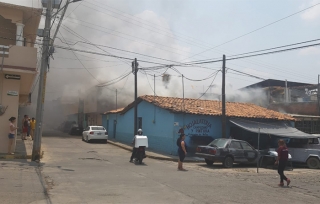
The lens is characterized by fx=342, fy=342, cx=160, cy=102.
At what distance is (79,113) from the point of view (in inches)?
1784

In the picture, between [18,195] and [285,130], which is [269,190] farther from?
[285,130]

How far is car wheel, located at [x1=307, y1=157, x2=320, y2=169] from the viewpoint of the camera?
54.9ft

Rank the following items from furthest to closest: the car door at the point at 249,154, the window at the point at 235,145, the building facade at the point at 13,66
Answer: the car door at the point at 249,154 → the window at the point at 235,145 → the building facade at the point at 13,66

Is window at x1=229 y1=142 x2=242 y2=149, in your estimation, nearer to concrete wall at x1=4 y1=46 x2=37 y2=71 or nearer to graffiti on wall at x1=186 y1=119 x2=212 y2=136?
graffiti on wall at x1=186 y1=119 x2=212 y2=136

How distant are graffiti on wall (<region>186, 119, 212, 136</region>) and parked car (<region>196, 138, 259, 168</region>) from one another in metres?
3.94

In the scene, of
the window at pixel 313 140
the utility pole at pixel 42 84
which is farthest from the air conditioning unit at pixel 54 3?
the window at pixel 313 140

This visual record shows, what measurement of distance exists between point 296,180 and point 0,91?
1233cm

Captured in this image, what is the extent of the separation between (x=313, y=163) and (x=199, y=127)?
21.1 ft

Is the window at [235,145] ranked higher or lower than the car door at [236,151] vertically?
higher

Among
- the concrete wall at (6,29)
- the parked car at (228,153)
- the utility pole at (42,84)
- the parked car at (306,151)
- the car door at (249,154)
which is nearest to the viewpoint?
the utility pole at (42,84)

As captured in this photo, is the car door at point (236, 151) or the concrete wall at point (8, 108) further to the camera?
the car door at point (236, 151)

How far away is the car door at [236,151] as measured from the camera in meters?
15.6

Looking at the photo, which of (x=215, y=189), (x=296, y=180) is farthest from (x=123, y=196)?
(x=296, y=180)

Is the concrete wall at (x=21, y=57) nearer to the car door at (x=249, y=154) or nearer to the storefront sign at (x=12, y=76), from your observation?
the storefront sign at (x=12, y=76)
